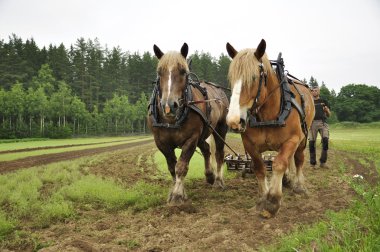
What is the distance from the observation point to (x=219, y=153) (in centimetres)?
878

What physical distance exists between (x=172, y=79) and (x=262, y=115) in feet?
5.80

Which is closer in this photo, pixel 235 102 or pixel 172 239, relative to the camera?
pixel 172 239

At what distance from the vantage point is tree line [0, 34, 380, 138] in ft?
159

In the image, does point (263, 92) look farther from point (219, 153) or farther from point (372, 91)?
point (372, 91)

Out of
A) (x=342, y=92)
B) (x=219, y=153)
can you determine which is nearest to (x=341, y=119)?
(x=342, y=92)

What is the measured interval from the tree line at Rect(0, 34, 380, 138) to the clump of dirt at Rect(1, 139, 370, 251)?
44382 mm

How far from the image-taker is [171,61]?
6.00 m

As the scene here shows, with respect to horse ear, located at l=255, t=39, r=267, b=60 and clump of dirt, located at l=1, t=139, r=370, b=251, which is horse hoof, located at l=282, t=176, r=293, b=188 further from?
horse ear, located at l=255, t=39, r=267, b=60

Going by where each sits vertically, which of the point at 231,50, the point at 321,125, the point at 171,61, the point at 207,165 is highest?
the point at 231,50

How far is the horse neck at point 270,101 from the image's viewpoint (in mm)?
5508

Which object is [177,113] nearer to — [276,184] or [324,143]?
[276,184]

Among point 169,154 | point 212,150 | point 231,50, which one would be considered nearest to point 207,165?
point 212,150

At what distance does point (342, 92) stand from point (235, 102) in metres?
97.5

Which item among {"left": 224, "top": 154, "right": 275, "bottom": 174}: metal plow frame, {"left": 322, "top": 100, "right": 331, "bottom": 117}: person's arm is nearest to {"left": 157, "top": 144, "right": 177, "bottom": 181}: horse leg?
{"left": 224, "top": 154, "right": 275, "bottom": 174}: metal plow frame
